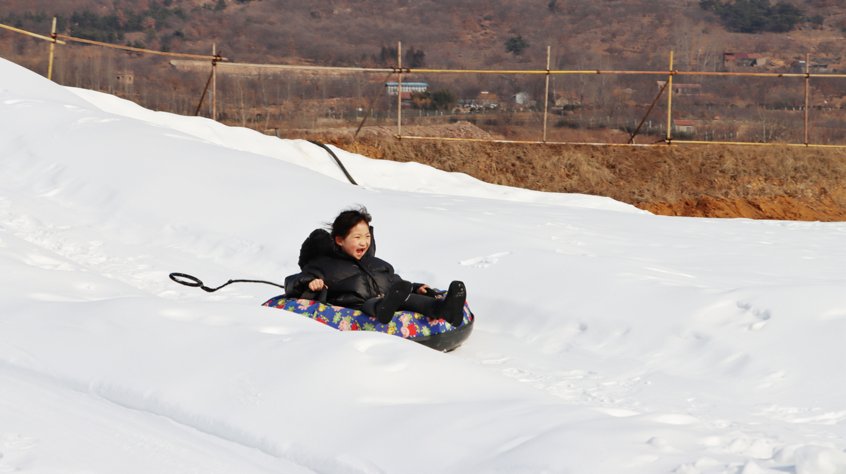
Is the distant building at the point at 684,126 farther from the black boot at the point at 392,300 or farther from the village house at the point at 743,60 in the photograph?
the black boot at the point at 392,300

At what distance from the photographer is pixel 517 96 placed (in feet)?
181

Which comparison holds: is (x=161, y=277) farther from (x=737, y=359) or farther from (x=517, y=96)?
(x=517, y=96)

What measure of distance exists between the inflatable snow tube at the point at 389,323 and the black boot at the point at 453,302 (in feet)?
0.28

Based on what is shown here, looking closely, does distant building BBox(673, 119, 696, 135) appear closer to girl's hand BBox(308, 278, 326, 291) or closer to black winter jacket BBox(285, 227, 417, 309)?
black winter jacket BBox(285, 227, 417, 309)

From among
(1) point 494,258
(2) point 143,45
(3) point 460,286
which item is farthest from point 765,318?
(2) point 143,45

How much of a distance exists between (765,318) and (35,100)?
9.72m

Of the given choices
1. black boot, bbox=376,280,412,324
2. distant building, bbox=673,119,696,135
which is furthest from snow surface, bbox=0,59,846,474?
distant building, bbox=673,119,696,135

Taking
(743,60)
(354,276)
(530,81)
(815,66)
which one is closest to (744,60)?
(743,60)

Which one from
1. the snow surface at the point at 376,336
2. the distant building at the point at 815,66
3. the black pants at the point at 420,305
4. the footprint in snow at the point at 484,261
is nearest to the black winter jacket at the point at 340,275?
the black pants at the point at 420,305

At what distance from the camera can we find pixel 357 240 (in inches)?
273

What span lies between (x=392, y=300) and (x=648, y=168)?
1788 centimetres

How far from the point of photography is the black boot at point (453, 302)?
6883mm

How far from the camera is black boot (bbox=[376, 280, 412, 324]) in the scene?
6645 millimetres

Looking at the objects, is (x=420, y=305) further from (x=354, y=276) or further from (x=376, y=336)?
(x=376, y=336)
